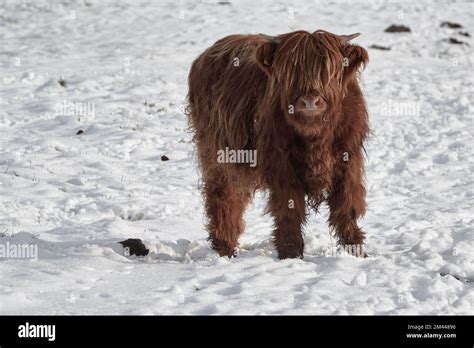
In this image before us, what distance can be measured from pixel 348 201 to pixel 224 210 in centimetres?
149

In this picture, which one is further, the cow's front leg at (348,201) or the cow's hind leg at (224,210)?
the cow's hind leg at (224,210)

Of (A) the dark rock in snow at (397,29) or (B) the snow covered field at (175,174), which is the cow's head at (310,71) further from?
(A) the dark rock in snow at (397,29)

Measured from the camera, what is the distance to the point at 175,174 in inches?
386

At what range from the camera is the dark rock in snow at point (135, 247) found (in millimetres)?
6559

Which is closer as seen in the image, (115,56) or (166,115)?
(166,115)

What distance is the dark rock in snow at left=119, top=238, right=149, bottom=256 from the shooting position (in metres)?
6.56

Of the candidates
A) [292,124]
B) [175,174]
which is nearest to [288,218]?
[292,124]

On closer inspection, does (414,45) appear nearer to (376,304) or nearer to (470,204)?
(470,204)

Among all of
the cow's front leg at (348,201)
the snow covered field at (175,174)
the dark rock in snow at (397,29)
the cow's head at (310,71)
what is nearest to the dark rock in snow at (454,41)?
the snow covered field at (175,174)

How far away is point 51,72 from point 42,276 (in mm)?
10096

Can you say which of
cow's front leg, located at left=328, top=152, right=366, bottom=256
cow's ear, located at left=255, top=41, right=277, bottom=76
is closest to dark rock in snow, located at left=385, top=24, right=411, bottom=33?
cow's front leg, located at left=328, top=152, right=366, bottom=256

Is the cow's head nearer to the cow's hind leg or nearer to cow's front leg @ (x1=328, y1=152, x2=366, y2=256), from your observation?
cow's front leg @ (x1=328, y1=152, x2=366, y2=256)
